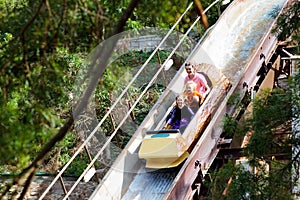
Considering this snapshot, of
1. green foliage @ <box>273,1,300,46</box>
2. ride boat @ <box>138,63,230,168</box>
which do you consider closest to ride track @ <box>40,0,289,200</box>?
ride boat @ <box>138,63,230,168</box>

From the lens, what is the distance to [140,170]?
7137mm

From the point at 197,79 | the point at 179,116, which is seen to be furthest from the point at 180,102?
the point at 197,79

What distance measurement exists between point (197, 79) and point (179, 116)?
0.64 m

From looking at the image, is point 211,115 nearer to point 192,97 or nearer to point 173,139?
point 192,97

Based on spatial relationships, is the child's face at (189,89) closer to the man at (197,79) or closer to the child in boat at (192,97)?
the child in boat at (192,97)

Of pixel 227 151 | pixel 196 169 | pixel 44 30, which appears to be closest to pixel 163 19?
pixel 44 30

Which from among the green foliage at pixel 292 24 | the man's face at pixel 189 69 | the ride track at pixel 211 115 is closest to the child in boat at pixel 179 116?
the ride track at pixel 211 115

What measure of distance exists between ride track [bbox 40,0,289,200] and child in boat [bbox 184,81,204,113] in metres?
0.13

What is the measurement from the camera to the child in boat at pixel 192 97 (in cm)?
745

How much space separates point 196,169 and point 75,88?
3.03m

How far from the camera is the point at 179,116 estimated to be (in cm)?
740

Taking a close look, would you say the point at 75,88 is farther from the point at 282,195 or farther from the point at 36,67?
the point at 36,67

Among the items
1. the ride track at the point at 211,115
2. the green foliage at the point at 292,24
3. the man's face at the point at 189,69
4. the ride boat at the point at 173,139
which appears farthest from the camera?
the man's face at the point at 189,69

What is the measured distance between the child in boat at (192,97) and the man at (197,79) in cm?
9
